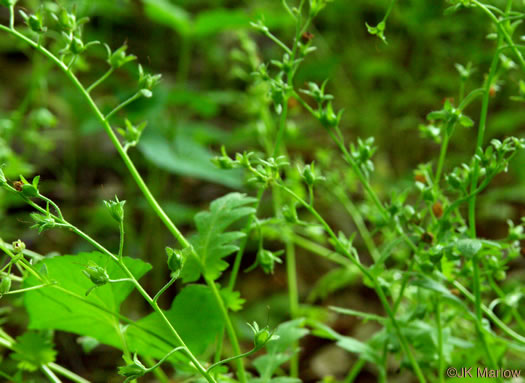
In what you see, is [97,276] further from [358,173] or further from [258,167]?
[358,173]

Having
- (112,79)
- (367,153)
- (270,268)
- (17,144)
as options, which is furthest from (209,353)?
(17,144)

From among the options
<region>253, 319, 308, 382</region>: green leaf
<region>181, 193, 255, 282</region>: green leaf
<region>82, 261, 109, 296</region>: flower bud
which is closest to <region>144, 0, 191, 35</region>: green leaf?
<region>181, 193, 255, 282</region>: green leaf

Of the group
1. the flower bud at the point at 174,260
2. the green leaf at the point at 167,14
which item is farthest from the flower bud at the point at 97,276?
the green leaf at the point at 167,14

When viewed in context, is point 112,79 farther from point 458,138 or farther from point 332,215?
point 458,138
